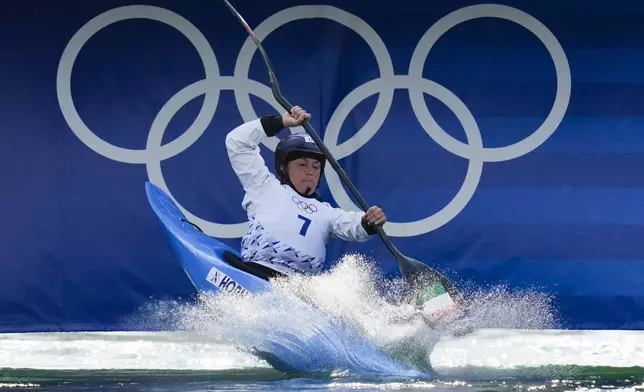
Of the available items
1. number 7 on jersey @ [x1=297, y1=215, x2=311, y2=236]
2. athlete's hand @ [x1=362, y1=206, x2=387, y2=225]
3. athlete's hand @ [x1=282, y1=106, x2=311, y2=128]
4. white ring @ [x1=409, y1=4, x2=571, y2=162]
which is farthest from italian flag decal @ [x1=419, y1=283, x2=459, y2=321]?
white ring @ [x1=409, y1=4, x2=571, y2=162]

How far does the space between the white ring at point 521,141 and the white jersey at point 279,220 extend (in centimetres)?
108

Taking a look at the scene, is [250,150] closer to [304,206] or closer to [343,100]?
[304,206]

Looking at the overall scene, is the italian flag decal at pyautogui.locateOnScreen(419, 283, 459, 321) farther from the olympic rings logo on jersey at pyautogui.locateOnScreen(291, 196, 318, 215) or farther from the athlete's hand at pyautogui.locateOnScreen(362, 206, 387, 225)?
the olympic rings logo on jersey at pyautogui.locateOnScreen(291, 196, 318, 215)

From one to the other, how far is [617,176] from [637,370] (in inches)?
59.8

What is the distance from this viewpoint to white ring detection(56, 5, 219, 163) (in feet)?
27.7

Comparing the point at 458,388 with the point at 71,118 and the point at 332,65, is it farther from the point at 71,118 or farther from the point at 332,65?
the point at 71,118

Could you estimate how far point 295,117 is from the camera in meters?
7.42

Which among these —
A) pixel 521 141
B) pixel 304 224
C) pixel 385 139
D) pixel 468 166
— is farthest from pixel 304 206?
pixel 521 141

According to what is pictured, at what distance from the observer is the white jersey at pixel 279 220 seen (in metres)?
7.48

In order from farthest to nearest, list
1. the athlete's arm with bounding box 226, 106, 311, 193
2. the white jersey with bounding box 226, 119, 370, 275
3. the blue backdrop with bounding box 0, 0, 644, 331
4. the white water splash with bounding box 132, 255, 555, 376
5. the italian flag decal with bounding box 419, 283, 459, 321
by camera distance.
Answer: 1. the blue backdrop with bounding box 0, 0, 644, 331
2. the athlete's arm with bounding box 226, 106, 311, 193
3. the white jersey with bounding box 226, 119, 370, 275
4. the italian flag decal with bounding box 419, 283, 459, 321
5. the white water splash with bounding box 132, 255, 555, 376

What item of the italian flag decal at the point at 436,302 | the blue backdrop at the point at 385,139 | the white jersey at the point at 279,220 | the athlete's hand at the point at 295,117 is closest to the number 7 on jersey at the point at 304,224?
the white jersey at the point at 279,220

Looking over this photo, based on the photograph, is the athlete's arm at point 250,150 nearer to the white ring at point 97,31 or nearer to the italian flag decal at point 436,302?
the white ring at point 97,31

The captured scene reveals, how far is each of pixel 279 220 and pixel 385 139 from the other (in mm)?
1182

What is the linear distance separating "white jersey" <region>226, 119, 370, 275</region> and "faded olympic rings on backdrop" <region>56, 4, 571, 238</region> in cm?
82
